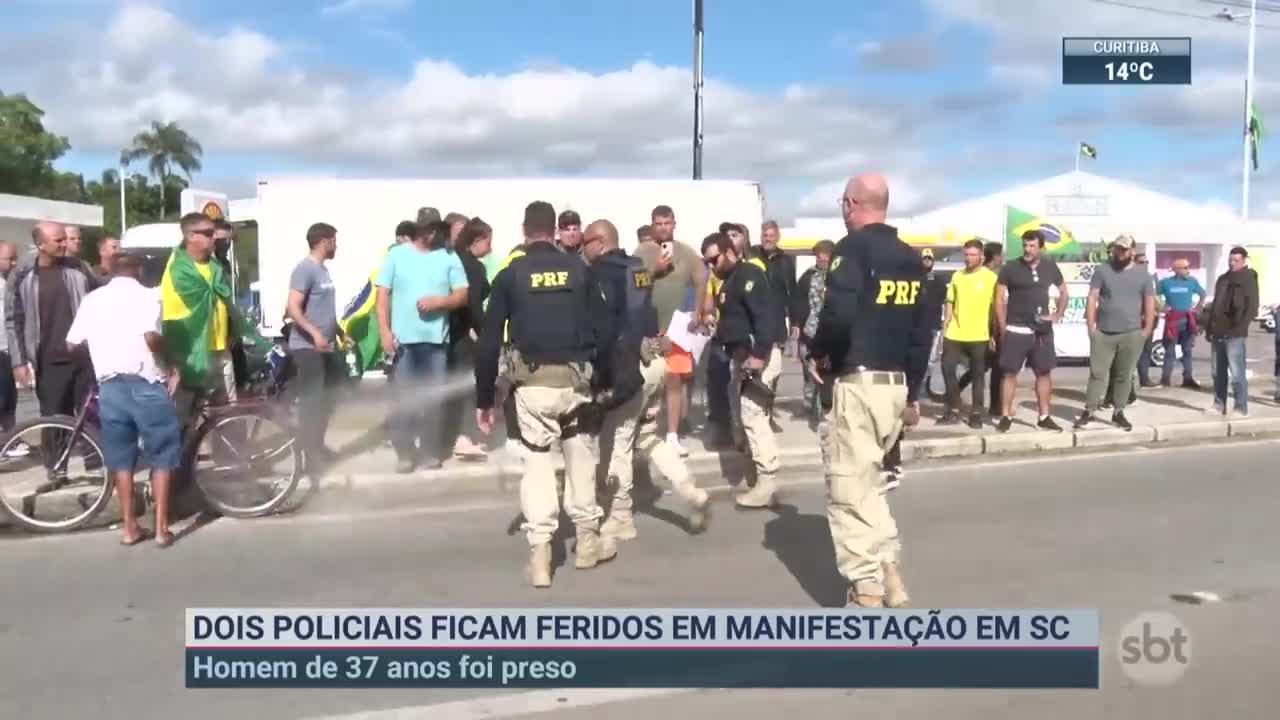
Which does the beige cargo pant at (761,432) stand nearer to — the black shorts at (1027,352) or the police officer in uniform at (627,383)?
the police officer in uniform at (627,383)

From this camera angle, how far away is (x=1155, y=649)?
5184mm

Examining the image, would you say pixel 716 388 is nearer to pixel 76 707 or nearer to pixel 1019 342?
pixel 1019 342

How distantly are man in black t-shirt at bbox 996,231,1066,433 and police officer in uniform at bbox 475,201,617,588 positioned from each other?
245 inches

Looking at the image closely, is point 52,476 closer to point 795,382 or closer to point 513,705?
point 513,705

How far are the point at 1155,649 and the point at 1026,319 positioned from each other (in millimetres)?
6314

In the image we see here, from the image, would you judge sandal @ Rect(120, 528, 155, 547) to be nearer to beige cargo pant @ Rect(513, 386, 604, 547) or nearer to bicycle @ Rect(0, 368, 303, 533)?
bicycle @ Rect(0, 368, 303, 533)

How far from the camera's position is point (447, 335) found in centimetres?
901

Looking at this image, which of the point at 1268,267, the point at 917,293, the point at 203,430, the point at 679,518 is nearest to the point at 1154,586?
the point at 917,293

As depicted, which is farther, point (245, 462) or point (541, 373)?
point (245, 462)

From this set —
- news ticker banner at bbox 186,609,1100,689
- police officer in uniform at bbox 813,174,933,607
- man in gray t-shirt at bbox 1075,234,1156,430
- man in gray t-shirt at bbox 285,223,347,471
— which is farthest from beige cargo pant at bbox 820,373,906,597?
man in gray t-shirt at bbox 1075,234,1156,430

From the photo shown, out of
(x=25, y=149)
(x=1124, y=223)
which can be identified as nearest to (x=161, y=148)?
(x=25, y=149)

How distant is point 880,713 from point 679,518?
11.1ft

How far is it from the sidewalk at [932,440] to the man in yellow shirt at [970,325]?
15.6 inches

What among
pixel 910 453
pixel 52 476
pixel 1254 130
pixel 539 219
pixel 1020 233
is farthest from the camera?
pixel 1254 130
